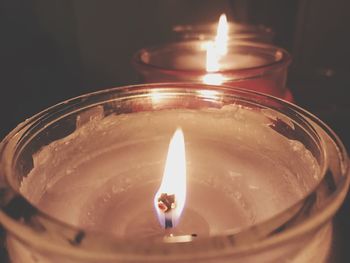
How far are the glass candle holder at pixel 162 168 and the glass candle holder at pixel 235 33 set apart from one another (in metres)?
0.30

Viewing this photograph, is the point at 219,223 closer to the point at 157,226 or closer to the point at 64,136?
the point at 157,226

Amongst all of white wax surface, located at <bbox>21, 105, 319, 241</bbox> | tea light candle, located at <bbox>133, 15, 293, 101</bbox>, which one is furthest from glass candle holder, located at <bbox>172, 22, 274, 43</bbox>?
white wax surface, located at <bbox>21, 105, 319, 241</bbox>

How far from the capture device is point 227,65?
64cm

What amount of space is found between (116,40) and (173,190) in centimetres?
62

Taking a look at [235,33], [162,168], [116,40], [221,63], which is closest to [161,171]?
[162,168]

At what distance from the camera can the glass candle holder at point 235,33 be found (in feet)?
2.30

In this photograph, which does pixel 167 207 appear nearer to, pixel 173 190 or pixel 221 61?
pixel 173 190

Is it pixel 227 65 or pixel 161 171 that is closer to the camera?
pixel 161 171

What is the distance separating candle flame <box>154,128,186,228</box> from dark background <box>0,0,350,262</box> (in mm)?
370

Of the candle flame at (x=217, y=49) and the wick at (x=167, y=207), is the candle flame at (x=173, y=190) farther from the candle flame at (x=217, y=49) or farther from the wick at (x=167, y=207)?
the candle flame at (x=217, y=49)

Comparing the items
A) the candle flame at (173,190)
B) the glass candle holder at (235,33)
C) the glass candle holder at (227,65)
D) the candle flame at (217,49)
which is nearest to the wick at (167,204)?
the candle flame at (173,190)

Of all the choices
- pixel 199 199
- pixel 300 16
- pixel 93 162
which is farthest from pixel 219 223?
pixel 300 16

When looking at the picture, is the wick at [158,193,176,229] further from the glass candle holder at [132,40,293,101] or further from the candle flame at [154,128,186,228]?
the glass candle holder at [132,40,293,101]

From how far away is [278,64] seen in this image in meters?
0.47
